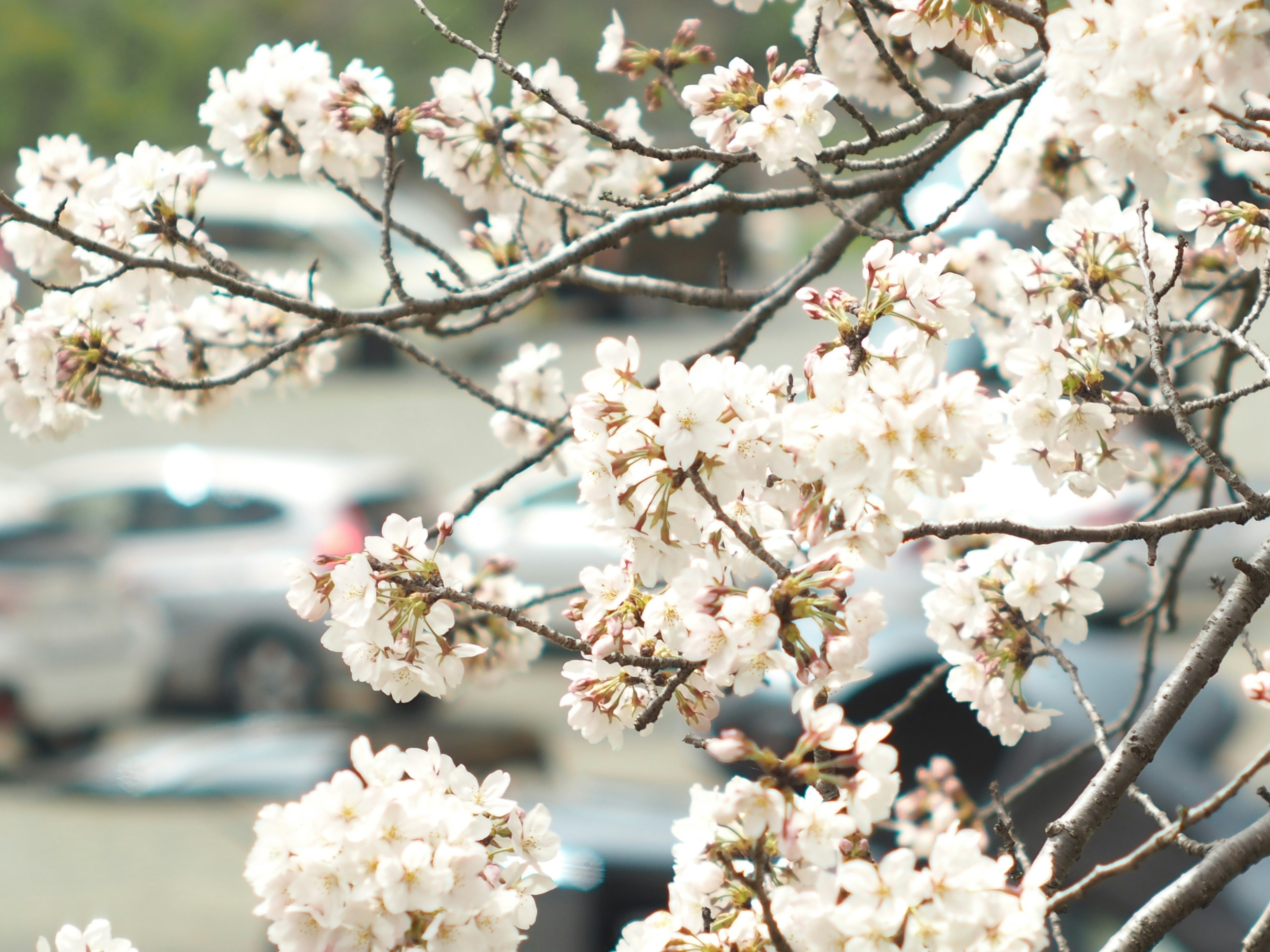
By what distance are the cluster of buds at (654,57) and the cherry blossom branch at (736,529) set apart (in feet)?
4.13

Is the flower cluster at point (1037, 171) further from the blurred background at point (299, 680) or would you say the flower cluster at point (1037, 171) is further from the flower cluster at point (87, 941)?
the flower cluster at point (87, 941)

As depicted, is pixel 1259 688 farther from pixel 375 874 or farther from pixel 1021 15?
pixel 375 874

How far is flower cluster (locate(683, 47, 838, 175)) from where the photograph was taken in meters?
1.61

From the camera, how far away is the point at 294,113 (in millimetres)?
2359

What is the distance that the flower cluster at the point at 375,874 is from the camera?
4.12 ft

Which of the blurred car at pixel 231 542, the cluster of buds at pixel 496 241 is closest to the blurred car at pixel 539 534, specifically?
the blurred car at pixel 231 542

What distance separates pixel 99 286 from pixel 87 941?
1.10m

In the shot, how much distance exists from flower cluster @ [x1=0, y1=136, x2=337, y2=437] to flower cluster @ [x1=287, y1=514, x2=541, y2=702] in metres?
0.58

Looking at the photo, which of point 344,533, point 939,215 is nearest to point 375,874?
point 939,215

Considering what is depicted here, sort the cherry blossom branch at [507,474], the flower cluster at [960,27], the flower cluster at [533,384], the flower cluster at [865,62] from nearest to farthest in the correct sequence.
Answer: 1. the flower cluster at [960,27]
2. the cherry blossom branch at [507,474]
3. the flower cluster at [865,62]
4. the flower cluster at [533,384]

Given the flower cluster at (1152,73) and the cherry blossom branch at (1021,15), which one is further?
the cherry blossom branch at (1021,15)

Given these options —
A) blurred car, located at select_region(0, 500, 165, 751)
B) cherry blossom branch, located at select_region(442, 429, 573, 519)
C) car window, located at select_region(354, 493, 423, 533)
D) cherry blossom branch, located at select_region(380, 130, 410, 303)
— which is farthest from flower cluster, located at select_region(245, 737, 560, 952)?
car window, located at select_region(354, 493, 423, 533)

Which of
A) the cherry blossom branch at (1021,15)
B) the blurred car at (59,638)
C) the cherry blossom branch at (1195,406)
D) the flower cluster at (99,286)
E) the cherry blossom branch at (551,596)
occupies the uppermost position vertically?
the blurred car at (59,638)

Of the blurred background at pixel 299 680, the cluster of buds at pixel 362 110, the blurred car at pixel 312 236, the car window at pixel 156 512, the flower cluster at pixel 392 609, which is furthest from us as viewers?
the blurred car at pixel 312 236
